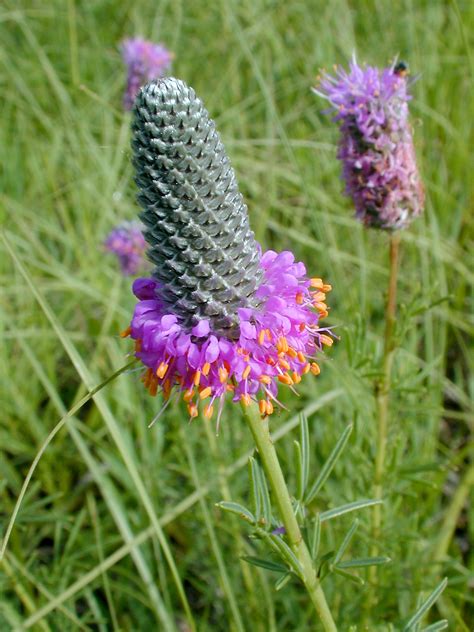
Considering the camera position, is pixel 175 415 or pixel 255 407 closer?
pixel 255 407

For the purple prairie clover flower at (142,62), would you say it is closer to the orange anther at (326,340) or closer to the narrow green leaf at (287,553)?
the orange anther at (326,340)

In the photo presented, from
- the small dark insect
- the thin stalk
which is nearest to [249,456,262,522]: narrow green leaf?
the thin stalk

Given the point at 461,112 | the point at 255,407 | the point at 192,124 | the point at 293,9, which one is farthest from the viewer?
the point at 293,9

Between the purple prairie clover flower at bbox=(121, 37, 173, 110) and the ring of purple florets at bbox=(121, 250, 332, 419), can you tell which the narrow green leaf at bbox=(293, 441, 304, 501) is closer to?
the ring of purple florets at bbox=(121, 250, 332, 419)

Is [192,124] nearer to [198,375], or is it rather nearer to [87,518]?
[198,375]

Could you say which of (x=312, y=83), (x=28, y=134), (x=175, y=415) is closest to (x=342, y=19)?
(x=312, y=83)

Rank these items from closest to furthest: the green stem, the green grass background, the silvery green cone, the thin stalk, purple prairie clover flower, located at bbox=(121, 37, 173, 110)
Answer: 1. the silvery green cone
2. the green stem
3. the thin stalk
4. the green grass background
5. purple prairie clover flower, located at bbox=(121, 37, 173, 110)
